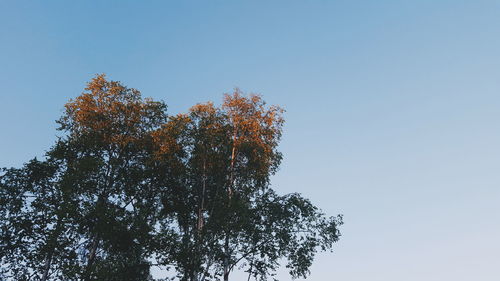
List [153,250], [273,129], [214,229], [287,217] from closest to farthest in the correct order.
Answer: [153,250] → [214,229] → [287,217] → [273,129]

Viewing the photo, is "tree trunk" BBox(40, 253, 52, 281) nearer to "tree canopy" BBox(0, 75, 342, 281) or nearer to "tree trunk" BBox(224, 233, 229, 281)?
"tree canopy" BBox(0, 75, 342, 281)

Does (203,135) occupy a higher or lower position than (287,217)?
higher

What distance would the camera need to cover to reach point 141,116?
33.5 metres

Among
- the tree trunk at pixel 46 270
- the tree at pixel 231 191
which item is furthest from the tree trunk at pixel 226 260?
the tree trunk at pixel 46 270

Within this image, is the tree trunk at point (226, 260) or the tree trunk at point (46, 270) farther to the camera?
the tree trunk at point (226, 260)

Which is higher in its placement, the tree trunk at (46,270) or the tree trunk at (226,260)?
the tree trunk at (226,260)

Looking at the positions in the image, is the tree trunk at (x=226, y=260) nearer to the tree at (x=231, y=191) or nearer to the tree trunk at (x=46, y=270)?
the tree at (x=231, y=191)

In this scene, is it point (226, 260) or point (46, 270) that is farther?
point (226, 260)

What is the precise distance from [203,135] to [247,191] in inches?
202

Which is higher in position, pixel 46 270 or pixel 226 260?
pixel 226 260

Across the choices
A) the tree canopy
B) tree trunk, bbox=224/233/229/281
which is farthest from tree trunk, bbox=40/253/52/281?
tree trunk, bbox=224/233/229/281

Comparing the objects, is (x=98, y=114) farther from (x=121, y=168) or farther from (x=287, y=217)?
Answer: (x=287, y=217)

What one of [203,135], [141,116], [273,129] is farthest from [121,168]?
[273,129]

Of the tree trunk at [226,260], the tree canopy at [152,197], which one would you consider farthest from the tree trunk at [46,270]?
the tree trunk at [226,260]
